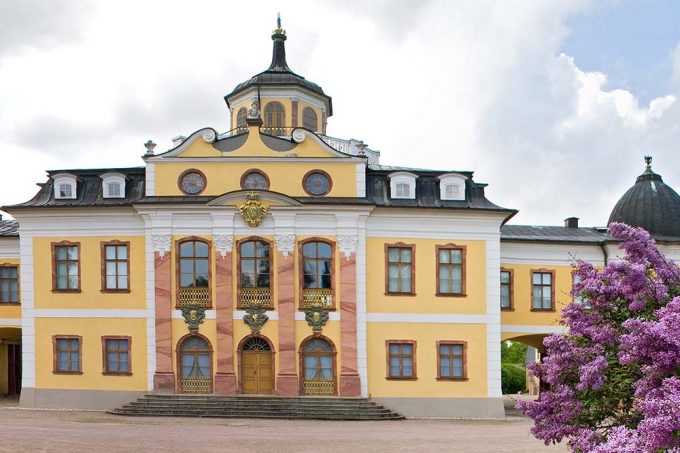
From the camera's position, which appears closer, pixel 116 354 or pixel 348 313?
pixel 348 313

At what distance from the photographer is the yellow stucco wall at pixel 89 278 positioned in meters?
28.6

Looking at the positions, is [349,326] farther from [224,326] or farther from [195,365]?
[195,365]

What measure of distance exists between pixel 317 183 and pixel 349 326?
5.84 metres

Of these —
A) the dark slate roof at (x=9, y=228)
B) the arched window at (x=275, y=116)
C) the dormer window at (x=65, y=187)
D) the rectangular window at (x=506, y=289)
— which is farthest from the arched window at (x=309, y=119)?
the dark slate roof at (x=9, y=228)

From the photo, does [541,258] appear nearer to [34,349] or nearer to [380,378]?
[380,378]

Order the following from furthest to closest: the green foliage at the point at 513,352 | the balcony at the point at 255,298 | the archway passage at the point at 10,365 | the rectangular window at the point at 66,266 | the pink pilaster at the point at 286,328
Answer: the green foliage at the point at 513,352, the archway passage at the point at 10,365, the rectangular window at the point at 66,266, the balcony at the point at 255,298, the pink pilaster at the point at 286,328

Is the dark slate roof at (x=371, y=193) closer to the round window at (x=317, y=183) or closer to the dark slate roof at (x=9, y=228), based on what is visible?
the round window at (x=317, y=183)

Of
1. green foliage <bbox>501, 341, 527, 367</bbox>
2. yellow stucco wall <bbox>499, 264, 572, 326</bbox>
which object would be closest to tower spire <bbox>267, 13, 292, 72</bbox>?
yellow stucco wall <bbox>499, 264, 572, 326</bbox>

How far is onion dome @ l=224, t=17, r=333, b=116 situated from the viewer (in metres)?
35.4

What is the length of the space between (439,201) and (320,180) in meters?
4.92

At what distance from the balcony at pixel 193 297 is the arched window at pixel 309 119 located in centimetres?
1125

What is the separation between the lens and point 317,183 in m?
28.8

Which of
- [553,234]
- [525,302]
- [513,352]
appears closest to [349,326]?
[525,302]

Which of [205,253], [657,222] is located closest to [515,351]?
[657,222]
